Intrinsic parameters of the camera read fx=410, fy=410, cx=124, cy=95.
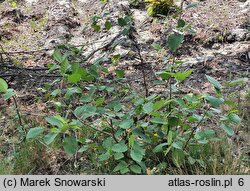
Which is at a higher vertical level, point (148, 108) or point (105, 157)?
point (148, 108)

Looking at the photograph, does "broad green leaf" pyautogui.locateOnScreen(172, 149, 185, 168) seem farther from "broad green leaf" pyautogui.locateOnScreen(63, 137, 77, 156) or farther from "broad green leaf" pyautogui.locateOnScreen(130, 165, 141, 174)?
"broad green leaf" pyautogui.locateOnScreen(63, 137, 77, 156)

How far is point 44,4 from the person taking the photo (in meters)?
7.14

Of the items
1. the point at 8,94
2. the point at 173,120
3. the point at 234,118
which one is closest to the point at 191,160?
the point at 173,120

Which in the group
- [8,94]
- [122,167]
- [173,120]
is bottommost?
[122,167]

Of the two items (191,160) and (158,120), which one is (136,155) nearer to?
(158,120)

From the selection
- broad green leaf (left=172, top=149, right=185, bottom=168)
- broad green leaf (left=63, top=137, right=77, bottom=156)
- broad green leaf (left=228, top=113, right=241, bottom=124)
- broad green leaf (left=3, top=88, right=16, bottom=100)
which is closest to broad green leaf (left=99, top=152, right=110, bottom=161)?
broad green leaf (left=63, top=137, right=77, bottom=156)

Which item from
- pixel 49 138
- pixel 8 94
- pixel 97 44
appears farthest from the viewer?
pixel 97 44

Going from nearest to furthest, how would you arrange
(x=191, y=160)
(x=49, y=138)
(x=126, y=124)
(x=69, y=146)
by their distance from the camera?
(x=49, y=138) → (x=69, y=146) → (x=126, y=124) → (x=191, y=160)

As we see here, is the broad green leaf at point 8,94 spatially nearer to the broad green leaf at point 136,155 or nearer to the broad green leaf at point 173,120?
the broad green leaf at point 136,155

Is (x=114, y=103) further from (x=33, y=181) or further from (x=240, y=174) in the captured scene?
(x=240, y=174)

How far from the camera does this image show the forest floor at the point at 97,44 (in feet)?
13.0

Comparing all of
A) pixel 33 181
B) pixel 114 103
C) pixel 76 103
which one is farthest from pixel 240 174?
pixel 76 103

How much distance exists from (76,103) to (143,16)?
2.78 meters

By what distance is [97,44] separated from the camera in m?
5.67
